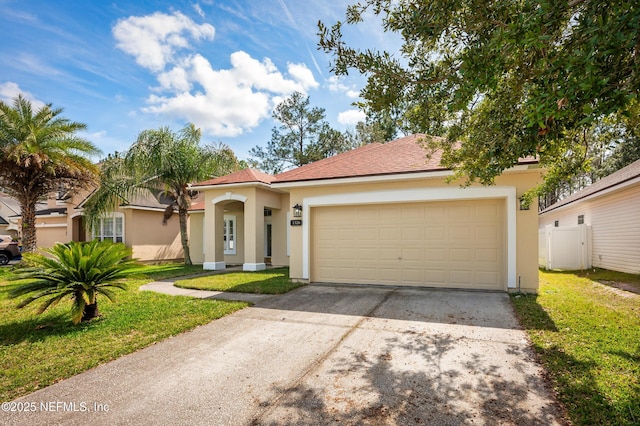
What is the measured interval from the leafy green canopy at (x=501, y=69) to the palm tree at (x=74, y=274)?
5.02 m

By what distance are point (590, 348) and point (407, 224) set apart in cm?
506

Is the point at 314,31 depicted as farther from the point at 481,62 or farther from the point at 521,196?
the point at 521,196

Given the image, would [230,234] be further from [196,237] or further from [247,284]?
[247,284]

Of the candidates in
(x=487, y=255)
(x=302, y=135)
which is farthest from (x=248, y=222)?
(x=302, y=135)

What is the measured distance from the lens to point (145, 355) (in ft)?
14.4

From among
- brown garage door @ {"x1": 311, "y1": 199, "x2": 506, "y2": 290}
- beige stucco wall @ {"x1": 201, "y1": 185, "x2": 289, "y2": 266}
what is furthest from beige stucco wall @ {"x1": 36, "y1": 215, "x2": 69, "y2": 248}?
brown garage door @ {"x1": 311, "y1": 199, "x2": 506, "y2": 290}

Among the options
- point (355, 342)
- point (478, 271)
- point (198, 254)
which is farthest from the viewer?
point (198, 254)

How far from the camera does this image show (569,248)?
13.6 meters

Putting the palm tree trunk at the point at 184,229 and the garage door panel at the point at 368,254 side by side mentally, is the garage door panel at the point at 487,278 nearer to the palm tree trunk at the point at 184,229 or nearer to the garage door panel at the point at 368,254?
the garage door panel at the point at 368,254

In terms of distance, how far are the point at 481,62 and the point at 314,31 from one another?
2.11 metres

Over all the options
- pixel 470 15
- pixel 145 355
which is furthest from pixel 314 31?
pixel 145 355

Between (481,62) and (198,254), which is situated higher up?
(481,62)

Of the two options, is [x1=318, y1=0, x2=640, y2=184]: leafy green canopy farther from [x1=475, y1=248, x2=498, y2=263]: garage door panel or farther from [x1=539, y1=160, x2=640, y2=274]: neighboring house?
[x1=539, y1=160, x2=640, y2=274]: neighboring house

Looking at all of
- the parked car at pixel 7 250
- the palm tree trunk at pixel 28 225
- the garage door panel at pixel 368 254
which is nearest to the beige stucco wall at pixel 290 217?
the garage door panel at pixel 368 254
